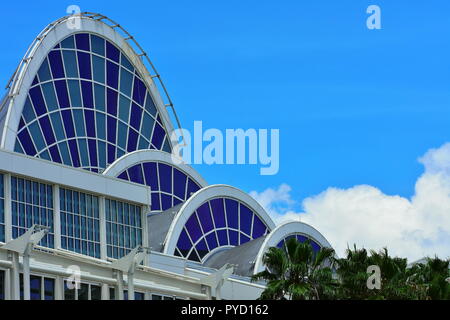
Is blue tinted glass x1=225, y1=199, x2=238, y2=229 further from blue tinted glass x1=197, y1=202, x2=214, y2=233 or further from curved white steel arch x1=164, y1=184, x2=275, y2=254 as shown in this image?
blue tinted glass x1=197, y1=202, x2=214, y2=233

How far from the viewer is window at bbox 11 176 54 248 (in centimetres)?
4425

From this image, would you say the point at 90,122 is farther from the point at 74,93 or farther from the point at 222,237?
the point at 222,237

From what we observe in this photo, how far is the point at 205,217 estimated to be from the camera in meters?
62.1

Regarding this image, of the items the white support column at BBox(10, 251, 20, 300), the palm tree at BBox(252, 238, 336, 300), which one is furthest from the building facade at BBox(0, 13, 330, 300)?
the palm tree at BBox(252, 238, 336, 300)

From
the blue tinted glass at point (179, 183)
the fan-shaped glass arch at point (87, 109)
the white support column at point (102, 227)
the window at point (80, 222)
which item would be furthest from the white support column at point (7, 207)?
the blue tinted glass at point (179, 183)

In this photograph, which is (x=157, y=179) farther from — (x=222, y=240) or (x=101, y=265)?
(x=101, y=265)

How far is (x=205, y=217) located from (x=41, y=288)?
24.1 m

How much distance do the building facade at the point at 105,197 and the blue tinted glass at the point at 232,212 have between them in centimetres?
10

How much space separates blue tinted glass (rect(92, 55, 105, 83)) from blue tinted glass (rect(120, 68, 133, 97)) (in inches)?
95.8

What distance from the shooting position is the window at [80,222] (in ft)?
153

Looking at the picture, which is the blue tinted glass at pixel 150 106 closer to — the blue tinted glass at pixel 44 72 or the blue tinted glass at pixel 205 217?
the blue tinted glass at pixel 44 72

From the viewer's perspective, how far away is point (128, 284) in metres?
41.0

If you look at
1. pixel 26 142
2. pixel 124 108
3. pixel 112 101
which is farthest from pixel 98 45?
pixel 26 142
